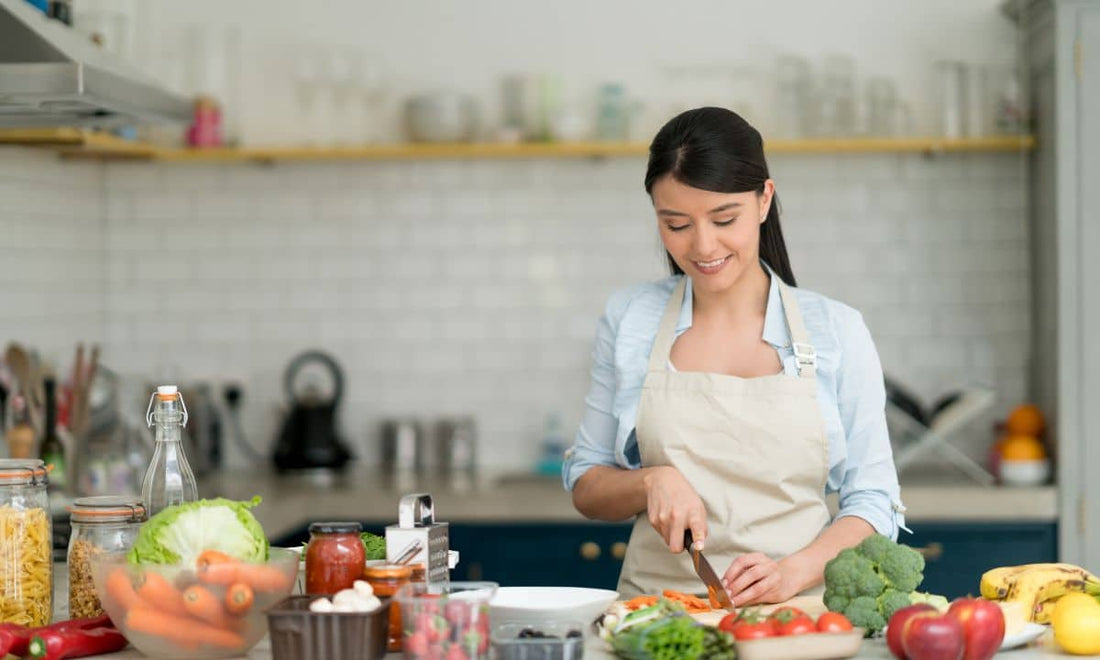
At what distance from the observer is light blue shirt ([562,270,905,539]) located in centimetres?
269

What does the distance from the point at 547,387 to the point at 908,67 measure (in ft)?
6.01

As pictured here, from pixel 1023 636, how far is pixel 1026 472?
2703mm

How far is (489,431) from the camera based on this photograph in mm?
5387

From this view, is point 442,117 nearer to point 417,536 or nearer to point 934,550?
point 934,550

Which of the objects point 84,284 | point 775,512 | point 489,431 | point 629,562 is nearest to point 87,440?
point 84,284

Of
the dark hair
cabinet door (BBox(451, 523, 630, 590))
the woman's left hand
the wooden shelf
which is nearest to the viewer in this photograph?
the woman's left hand

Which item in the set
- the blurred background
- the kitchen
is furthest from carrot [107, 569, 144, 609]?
the blurred background

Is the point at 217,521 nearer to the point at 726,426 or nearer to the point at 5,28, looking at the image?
the point at 726,426

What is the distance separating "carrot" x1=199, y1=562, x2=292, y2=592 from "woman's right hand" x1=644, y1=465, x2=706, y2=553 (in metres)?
0.73

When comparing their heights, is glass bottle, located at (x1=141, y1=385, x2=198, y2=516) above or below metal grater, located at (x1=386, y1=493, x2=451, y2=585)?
above

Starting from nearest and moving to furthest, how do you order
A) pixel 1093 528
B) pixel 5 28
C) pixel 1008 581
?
1. pixel 1008 581
2. pixel 5 28
3. pixel 1093 528

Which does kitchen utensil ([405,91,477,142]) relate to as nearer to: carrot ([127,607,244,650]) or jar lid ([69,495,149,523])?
jar lid ([69,495,149,523])

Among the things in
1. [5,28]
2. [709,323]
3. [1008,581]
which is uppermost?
[5,28]

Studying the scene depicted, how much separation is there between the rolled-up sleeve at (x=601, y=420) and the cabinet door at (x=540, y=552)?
1765mm
